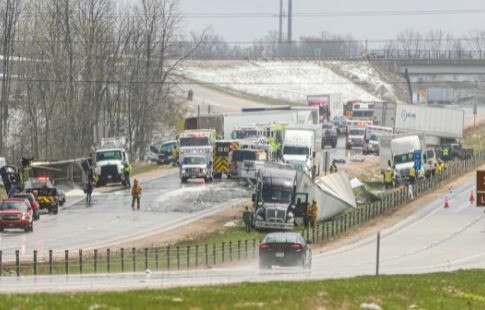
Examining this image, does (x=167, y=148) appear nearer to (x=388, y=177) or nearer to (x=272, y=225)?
(x=388, y=177)

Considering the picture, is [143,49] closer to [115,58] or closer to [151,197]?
[115,58]

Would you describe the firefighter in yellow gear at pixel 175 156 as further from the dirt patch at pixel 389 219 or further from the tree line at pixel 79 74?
the dirt patch at pixel 389 219

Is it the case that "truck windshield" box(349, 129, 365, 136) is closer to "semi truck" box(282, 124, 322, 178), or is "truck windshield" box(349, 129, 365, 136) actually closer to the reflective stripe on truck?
"semi truck" box(282, 124, 322, 178)

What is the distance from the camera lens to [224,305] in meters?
24.0

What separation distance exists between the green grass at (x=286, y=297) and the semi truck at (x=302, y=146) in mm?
48494

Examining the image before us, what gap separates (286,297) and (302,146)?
5420cm

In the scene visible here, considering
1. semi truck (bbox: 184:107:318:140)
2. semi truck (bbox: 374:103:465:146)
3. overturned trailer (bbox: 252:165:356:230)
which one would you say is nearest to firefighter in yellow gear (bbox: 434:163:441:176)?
semi truck (bbox: 184:107:318:140)

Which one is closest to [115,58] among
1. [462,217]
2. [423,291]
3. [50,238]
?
[462,217]

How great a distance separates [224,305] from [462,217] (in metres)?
42.5

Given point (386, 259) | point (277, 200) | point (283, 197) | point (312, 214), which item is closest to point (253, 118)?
point (283, 197)

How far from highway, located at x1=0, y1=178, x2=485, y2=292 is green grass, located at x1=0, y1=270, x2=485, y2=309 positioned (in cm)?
324

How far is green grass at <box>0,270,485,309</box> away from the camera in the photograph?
23.8m

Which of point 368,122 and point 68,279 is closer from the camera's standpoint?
point 68,279

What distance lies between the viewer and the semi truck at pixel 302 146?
78425 millimetres
